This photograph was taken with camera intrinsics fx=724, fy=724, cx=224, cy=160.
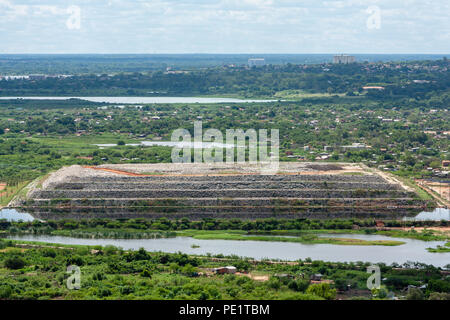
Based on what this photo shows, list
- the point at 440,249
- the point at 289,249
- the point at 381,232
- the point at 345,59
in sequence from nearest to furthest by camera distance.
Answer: the point at 440,249
the point at 289,249
the point at 381,232
the point at 345,59

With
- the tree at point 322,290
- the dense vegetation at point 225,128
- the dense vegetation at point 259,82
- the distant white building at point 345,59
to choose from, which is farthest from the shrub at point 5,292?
the distant white building at point 345,59

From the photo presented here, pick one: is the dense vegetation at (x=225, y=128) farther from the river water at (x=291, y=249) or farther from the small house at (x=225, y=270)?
the small house at (x=225, y=270)

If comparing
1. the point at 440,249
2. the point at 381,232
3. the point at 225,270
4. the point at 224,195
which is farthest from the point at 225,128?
the point at 225,270

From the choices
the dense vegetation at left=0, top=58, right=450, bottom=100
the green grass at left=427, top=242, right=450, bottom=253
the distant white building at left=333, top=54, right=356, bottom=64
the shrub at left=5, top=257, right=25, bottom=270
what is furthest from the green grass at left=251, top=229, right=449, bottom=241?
the distant white building at left=333, top=54, right=356, bottom=64

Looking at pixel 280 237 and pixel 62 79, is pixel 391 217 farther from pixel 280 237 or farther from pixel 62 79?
pixel 62 79

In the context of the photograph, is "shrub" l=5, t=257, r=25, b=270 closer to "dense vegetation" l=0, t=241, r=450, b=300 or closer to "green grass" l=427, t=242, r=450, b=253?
"dense vegetation" l=0, t=241, r=450, b=300

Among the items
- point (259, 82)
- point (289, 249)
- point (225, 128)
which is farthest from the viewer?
point (259, 82)

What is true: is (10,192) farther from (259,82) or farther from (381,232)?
(259,82)
